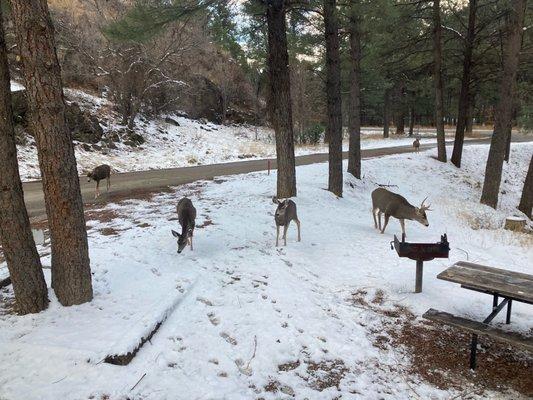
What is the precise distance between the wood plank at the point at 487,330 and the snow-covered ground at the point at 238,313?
21.1 inches

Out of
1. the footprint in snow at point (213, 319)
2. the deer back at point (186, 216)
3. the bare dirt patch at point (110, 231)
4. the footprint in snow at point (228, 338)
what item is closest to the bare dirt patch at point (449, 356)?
the footprint in snow at point (228, 338)

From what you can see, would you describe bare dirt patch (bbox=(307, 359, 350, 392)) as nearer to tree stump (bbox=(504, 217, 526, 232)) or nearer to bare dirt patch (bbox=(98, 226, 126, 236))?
bare dirt patch (bbox=(98, 226, 126, 236))

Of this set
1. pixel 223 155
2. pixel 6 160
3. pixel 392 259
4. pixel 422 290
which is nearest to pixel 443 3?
pixel 223 155

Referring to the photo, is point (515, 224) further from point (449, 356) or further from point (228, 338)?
point (228, 338)

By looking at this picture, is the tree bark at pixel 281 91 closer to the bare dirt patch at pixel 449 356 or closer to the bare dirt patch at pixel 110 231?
the bare dirt patch at pixel 110 231

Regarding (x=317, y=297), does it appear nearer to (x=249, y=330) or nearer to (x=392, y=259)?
(x=249, y=330)

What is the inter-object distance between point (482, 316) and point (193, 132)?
28.7 metres

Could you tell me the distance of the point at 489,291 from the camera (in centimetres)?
513

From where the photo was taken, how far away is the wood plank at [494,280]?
15.7 ft

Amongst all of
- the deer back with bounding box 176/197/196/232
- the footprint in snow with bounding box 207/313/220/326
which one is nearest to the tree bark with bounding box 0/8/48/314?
the footprint in snow with bounding box 207/313/220/326

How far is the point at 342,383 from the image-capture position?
4441 millimetres

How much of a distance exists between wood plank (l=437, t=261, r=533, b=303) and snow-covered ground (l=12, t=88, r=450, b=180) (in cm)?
1660

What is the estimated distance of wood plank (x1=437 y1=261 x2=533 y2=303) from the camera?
4.77 metres

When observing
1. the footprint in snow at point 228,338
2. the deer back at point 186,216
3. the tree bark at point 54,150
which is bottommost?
the footprint in snow at point 228,338
